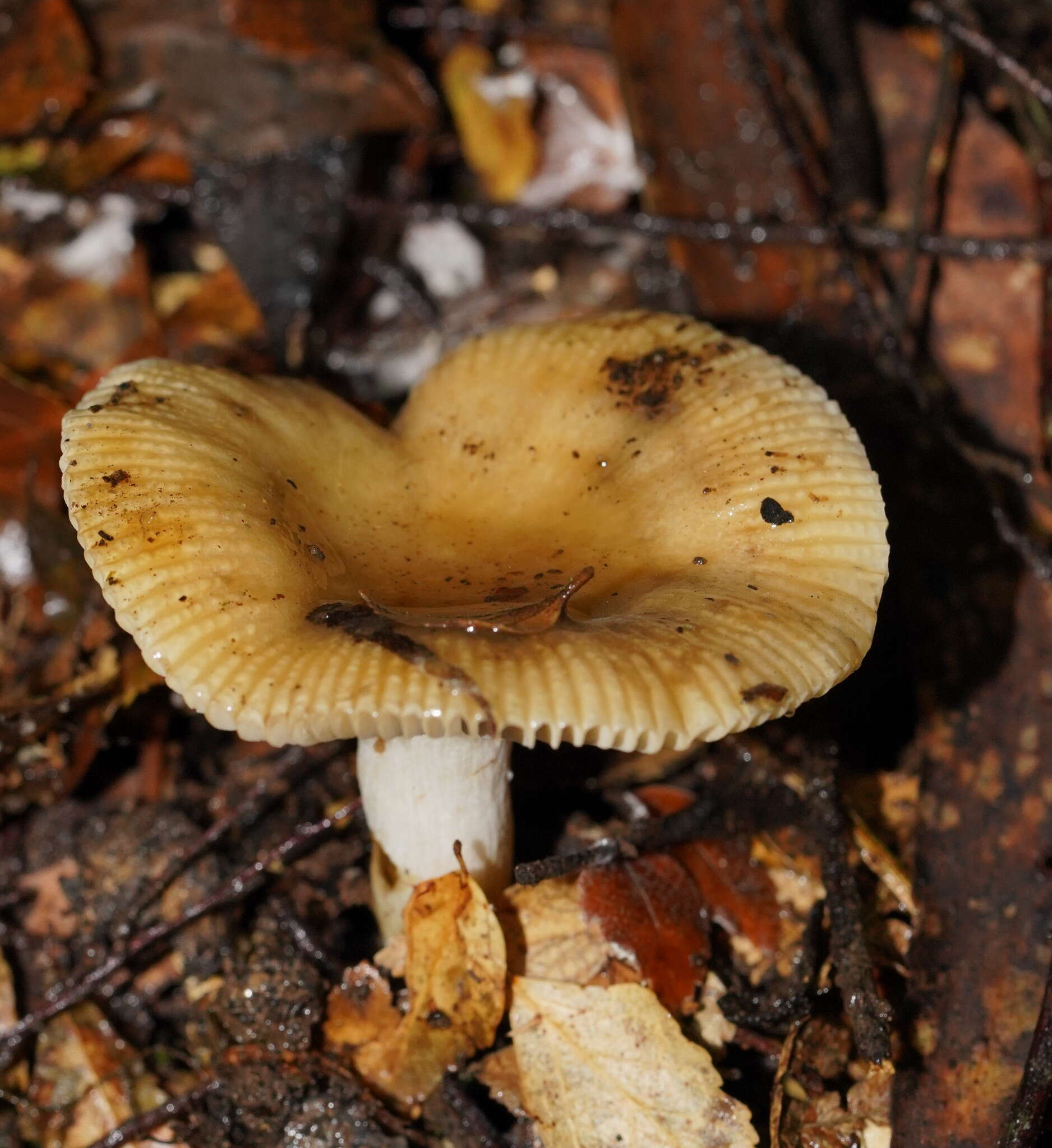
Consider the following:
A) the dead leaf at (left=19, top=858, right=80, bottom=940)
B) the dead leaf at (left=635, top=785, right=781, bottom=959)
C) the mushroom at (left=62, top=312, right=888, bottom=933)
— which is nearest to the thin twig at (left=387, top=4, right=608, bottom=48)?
the mushroom at (left=62, top=312, right=888, bottom=933)

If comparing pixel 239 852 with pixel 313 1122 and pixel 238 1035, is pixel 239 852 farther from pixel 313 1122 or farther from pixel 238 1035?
pixel 313 1122

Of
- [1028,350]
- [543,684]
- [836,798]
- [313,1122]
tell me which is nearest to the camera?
[543,684]

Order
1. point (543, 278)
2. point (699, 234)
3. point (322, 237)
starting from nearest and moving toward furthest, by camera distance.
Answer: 1. point (699, 234)
2. point (322, 237)
3. point (543, 278)

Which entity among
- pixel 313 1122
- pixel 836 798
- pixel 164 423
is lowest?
pixel 313 1122

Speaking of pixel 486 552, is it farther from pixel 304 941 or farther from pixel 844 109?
pixel 844 109

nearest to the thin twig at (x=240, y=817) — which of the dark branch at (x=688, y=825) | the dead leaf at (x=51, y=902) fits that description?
the dead leaf at (x=51, y=902)

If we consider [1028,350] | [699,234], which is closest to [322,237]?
[699,234]

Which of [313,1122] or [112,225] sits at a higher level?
[112,225]
